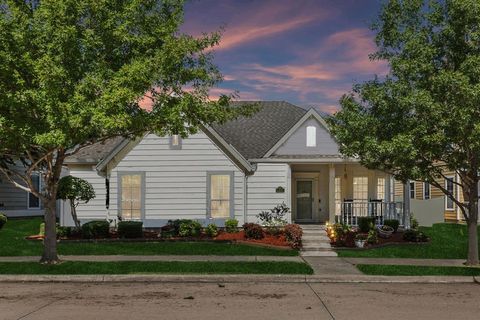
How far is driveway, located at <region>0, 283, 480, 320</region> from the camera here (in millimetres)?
10500

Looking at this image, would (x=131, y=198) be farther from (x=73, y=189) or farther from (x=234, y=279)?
(x=234, y=279)

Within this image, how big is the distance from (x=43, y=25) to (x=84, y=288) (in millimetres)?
6817

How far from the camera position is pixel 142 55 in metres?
16.8

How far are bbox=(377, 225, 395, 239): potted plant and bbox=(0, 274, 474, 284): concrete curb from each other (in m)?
8.17

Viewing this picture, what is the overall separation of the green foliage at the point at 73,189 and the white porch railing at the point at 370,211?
425 inches

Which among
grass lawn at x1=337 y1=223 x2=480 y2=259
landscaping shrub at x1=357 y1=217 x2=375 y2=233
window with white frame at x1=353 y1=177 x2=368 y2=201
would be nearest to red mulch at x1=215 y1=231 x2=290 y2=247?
grass lawn at x1=337 y1=223 x2=480 y2=259

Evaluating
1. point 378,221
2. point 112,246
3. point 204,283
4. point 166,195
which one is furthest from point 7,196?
point 204,283

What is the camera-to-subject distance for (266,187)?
86.4 ft

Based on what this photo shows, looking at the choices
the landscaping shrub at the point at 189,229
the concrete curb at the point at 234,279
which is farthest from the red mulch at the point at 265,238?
the concrete curb at the point at 234,279

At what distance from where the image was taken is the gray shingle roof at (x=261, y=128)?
89.6 feet

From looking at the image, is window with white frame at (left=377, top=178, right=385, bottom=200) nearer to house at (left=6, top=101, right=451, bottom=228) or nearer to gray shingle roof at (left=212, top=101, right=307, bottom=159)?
house at (left=6, top=101, right=451, bottom=228)

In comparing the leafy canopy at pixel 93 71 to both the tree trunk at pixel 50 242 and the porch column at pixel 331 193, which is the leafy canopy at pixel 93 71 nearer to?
the tree trunk at pixel 50 242

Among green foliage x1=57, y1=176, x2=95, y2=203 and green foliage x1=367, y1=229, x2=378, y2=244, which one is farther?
green foliage x1=57, y1=176, x2=95, y2=203

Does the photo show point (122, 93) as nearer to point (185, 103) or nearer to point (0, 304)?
Answer: point (185, 103)
